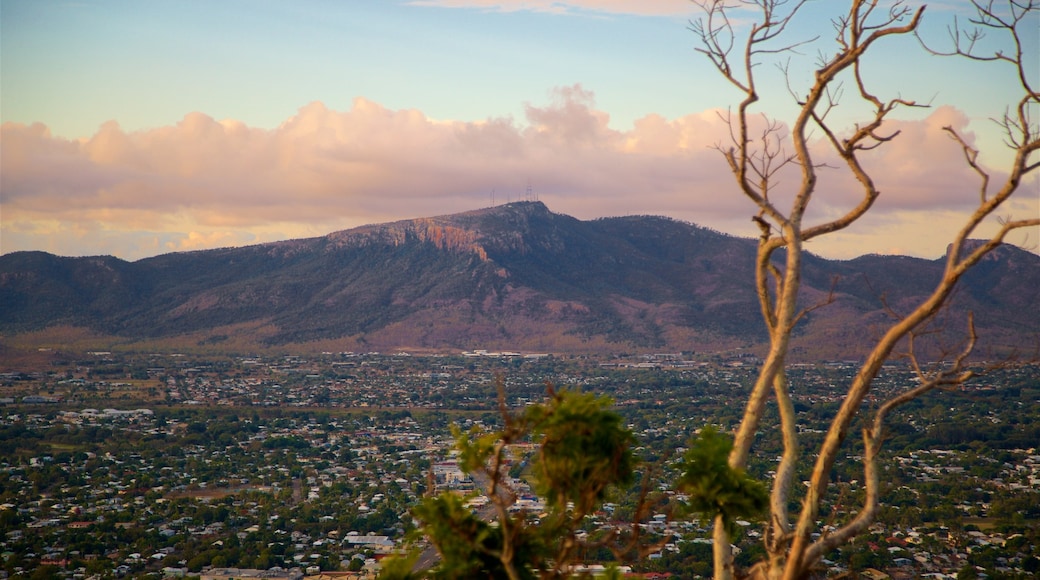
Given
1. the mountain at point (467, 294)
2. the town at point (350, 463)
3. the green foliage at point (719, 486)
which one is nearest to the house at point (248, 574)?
the town at point (350, 463)

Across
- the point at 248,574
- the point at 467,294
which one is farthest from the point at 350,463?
the point at 467,294

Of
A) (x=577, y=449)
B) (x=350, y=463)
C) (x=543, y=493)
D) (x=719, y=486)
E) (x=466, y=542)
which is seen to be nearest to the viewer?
(x=466, y=542)

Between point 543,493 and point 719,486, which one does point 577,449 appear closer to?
point 543,493

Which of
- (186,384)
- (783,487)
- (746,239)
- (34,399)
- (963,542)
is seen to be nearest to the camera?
(783,487)

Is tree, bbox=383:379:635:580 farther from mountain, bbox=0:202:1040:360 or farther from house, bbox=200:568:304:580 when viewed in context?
mountain, bbox=0:202:1040:360

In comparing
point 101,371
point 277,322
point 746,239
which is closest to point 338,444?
point 101,371

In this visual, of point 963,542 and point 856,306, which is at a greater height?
point 856,306

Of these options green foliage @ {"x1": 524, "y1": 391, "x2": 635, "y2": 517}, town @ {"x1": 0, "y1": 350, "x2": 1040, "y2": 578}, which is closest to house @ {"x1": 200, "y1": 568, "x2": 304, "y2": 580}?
town @ {"x1": 0, "y1": 350, "x2": 1040, "y2": 578}

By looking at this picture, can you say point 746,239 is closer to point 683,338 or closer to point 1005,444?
point 683,338

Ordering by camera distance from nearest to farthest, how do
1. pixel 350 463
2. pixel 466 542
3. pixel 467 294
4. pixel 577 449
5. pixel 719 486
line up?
pixel 466 542, pixel 577 449, pixel 719 486, pixel 350 463, pixel 467 294
